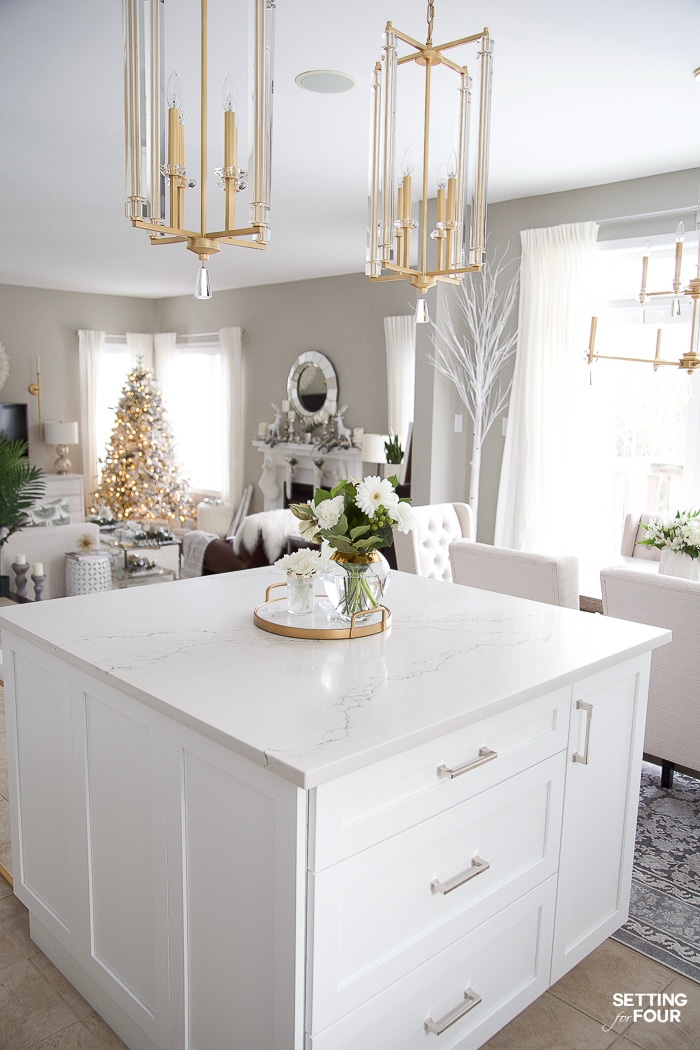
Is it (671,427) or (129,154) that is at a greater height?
(129,154)

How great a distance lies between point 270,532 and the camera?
5402 mm

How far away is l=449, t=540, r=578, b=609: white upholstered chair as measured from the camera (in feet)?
9.50

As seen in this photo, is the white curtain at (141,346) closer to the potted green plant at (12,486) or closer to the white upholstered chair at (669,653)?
the potted green plant at (12,486)

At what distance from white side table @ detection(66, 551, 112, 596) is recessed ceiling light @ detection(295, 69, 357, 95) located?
345 cm

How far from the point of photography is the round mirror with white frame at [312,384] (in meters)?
8.06

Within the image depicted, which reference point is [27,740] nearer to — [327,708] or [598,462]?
[327,708]

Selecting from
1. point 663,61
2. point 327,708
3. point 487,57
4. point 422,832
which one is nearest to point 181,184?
point 487,57

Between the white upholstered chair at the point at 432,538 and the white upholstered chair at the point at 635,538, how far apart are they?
31.9 inches

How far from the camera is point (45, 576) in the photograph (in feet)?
18.6

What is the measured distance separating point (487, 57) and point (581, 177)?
10.1ft

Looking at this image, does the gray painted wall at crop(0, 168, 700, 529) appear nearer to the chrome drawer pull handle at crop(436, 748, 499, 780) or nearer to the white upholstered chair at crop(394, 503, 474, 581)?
the white upholstered chair at crop(394, 503, 474, 581)

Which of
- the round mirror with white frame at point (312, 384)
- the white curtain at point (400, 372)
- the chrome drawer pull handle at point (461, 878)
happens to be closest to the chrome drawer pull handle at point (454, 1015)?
the chrome drawer pull handle at point (461, 878)

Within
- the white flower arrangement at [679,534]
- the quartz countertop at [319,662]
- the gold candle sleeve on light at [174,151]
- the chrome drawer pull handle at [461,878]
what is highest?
the gold candle sleeve on light at [174,151]

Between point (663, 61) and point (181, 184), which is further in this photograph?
point (663, 61)
